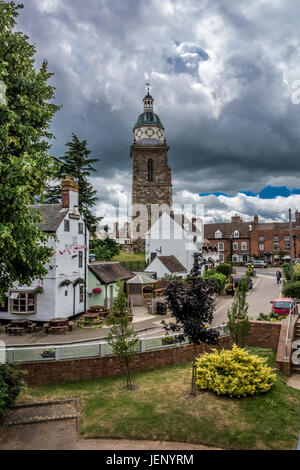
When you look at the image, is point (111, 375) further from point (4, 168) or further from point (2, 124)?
point (2, 124)

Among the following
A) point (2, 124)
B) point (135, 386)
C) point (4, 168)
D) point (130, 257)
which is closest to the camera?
point (4, 168)

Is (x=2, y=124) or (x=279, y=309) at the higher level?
(x=2, y=124)

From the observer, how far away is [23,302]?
2067 centimetres

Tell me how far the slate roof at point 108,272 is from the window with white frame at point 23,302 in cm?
552

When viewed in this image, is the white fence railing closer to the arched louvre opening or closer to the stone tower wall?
the stone tower wall

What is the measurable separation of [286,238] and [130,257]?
41825mm

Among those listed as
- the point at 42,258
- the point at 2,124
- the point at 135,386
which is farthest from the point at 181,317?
the point at 2,124

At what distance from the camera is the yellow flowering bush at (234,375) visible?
393 inches

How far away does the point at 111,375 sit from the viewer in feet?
39.9

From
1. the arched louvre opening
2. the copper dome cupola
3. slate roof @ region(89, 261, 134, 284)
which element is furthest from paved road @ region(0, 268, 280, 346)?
the copper dome cupola

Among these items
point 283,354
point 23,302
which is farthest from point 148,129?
point 283,354

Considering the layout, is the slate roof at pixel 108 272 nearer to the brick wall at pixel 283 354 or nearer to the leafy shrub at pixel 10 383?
the brick wall at pixel 283 354

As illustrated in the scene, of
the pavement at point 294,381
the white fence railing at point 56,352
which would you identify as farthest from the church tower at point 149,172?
the pavement at point 294,381

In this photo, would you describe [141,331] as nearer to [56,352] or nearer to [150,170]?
[56,352]
